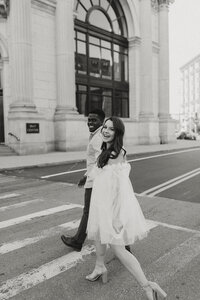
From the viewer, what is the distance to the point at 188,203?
7.07 m

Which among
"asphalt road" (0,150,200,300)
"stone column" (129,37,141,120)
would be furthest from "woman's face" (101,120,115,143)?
"stone column" (129,37,141,120)

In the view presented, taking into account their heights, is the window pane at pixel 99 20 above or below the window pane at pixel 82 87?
above

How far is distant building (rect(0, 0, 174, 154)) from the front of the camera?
19250 mm

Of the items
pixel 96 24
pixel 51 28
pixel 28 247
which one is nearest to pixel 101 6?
pixel 96 24

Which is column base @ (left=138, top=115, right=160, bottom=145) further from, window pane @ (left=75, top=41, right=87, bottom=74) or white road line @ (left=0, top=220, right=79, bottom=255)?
white road line @ (left=0, top=220, right=79, bottom=255)

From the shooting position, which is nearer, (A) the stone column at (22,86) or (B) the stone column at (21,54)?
(A) the stone column at (22,86)

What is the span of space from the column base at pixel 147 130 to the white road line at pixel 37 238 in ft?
77.8

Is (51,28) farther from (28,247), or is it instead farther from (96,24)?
(28,247)

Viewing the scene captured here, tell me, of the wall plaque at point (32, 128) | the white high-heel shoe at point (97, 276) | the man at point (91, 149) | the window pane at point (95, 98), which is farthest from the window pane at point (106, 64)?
the white high-heel shoe at point (97, 276)

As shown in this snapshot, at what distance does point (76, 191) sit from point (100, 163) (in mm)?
5405

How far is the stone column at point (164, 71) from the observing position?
31.5 m

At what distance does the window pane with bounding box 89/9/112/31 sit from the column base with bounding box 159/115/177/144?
1010cm

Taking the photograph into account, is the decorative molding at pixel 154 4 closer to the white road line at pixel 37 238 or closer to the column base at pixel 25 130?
the column base at pixel 25 130

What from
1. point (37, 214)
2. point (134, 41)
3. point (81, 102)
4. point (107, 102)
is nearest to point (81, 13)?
point (134, 41)
